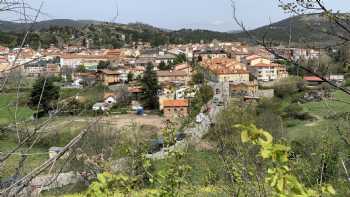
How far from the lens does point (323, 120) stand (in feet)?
78.0

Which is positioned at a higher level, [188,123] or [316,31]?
[316,31]

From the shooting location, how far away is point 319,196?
2129mm

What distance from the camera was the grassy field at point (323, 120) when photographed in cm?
253

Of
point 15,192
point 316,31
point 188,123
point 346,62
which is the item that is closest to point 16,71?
point 15,192

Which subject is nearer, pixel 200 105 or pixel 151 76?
pixel 200 105

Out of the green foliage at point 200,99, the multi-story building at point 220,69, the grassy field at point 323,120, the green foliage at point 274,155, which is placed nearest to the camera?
the green foliage at point 274,155

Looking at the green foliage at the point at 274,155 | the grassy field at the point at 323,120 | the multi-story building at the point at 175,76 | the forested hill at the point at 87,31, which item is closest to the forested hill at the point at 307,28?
the forested hill at the point at 87,31

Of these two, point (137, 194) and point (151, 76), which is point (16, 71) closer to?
point (137, 194)

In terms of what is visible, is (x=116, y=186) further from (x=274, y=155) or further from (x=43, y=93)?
(x=274, y=155)

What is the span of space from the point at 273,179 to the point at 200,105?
9.87 ft

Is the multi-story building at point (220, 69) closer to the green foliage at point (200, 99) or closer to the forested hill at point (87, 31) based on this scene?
the green foliage at point (200, 99)

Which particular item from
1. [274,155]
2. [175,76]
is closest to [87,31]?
[274,155]

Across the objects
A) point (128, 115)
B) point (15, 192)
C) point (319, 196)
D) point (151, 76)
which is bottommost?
point (128, 115)

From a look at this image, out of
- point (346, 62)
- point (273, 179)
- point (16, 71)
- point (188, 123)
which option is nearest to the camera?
point (273, 179)
